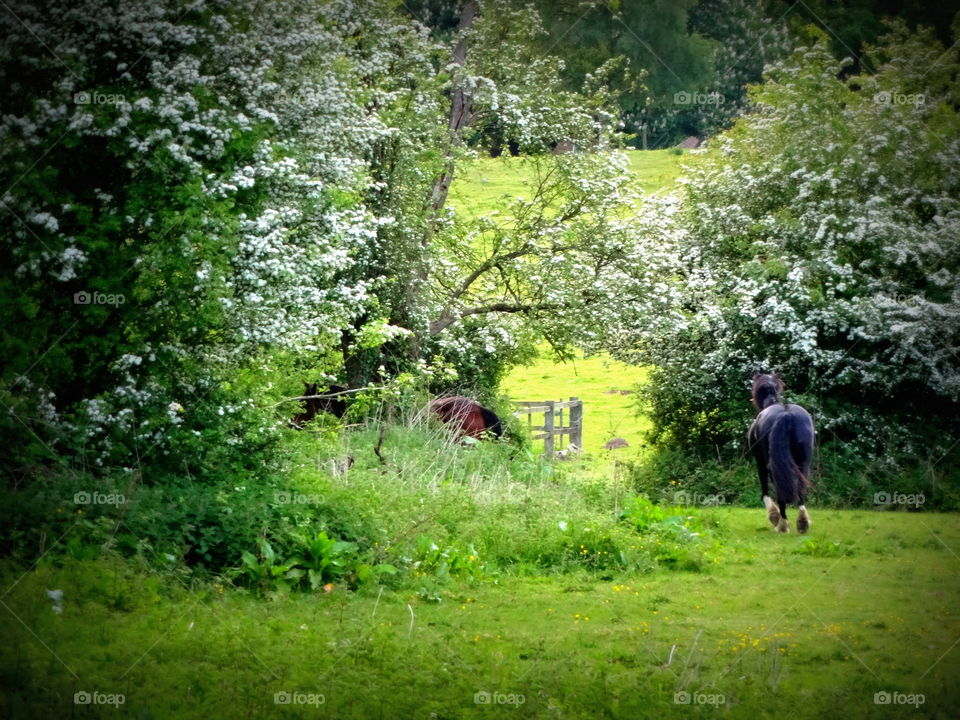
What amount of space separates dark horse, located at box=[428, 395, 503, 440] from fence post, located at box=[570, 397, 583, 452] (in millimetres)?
5778

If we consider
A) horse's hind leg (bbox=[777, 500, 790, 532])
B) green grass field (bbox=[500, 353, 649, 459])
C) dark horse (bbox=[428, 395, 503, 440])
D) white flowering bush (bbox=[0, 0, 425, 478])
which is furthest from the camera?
green grass field (bbox=[500, 353, 649, 459])

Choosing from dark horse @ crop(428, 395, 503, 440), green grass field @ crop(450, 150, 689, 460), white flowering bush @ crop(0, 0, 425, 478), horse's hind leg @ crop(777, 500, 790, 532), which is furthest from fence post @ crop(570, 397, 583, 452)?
white flowering bush @ crop(0, 0, 425, 478)

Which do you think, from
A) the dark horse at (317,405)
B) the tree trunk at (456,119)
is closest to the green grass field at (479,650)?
the dark horse at (317,405)

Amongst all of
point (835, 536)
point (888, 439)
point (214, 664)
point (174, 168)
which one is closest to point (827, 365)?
point (888, 439)

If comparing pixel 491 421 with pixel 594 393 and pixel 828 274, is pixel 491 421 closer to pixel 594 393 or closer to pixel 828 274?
pixel 828 274

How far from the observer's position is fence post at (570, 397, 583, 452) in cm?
2824

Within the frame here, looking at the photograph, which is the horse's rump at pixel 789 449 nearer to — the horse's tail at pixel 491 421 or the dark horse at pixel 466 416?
the dark horse at pixel 466 416

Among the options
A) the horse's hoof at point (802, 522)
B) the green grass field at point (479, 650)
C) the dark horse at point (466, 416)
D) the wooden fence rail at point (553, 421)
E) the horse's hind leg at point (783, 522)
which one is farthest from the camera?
the wooden fence rail at point (553, 421)

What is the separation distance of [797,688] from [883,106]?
15898mm

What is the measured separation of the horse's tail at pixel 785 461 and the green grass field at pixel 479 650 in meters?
3.54

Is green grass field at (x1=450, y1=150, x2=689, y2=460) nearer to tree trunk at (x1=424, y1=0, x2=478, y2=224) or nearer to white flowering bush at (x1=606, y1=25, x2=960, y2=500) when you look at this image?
tree trunk at (x1=424, y1=0, x2=478, y2=224)

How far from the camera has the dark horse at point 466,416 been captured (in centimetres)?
2088

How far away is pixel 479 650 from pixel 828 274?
14.1 meters

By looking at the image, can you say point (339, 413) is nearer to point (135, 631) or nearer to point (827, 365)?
point (827, 365)
